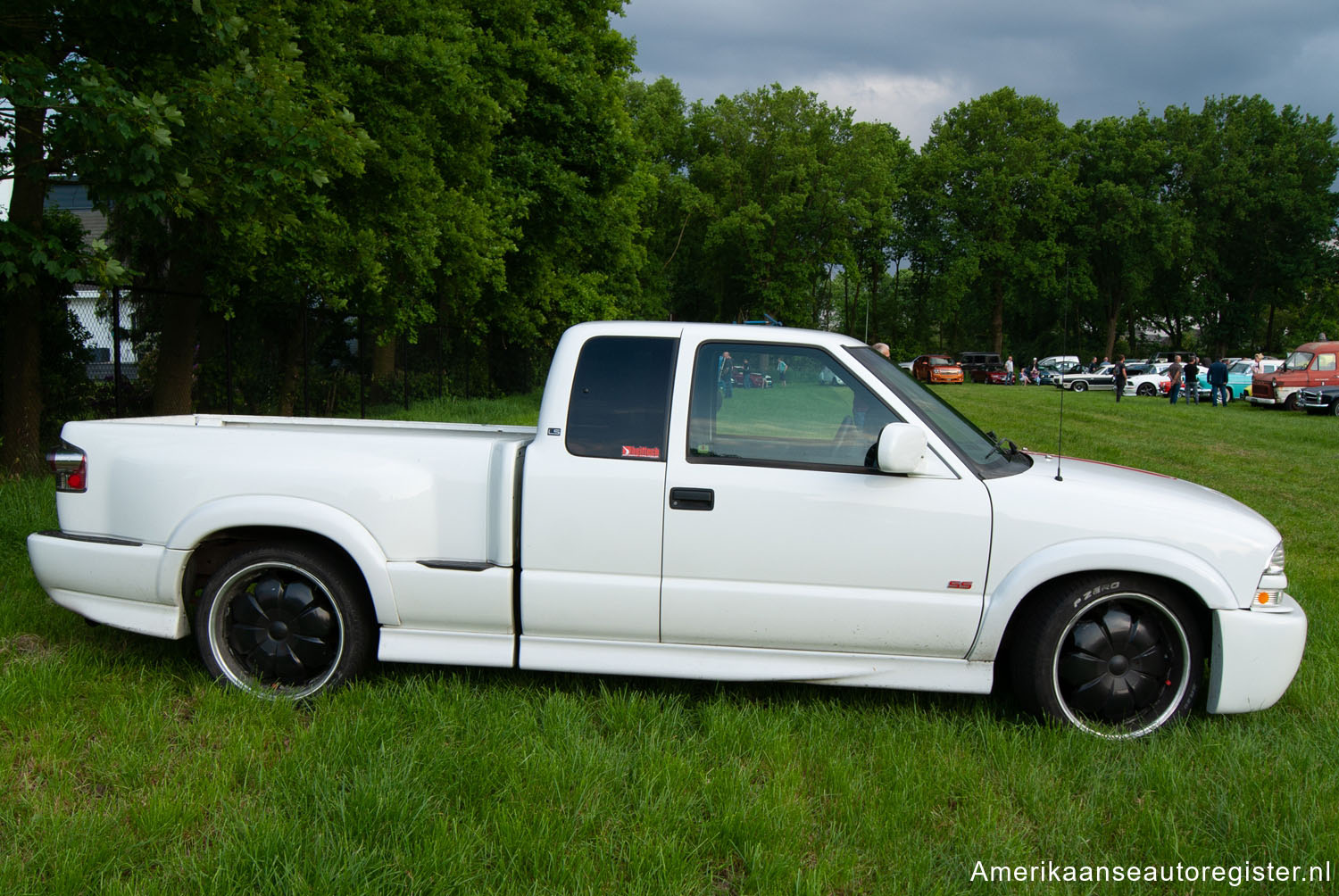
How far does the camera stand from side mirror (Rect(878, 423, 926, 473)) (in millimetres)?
3891

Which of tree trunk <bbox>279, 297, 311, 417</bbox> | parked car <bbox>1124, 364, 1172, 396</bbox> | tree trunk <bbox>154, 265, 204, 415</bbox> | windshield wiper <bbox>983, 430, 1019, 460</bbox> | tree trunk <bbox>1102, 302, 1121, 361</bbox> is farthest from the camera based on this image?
tree trunk <bbox>1102, 302, 1121, 361</bbox>

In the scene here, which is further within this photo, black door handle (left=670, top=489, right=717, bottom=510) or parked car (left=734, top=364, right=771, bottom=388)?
parked car (left=734, top=364, right=771, bottom=388)

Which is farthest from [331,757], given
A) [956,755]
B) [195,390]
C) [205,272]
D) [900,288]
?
[900,288]

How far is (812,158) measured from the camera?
5772 cm

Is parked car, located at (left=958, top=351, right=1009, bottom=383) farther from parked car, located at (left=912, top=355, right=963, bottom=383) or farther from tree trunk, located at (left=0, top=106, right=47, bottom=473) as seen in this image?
tree trunk, located at (left=0, top=106, right=47, bottom=473)

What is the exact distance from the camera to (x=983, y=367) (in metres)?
57.1

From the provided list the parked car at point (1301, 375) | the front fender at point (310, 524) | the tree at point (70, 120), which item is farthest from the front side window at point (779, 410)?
the parked car at point (1301, 375)

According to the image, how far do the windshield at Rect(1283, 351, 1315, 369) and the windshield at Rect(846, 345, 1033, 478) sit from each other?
101ft

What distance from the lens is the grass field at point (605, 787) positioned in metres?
2.99

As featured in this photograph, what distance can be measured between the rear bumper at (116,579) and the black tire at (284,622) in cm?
18

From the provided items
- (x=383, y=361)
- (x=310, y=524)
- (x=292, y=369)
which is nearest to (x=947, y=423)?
(x=310, y=524)

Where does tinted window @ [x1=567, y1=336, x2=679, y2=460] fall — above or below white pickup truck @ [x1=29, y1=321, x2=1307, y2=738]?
above

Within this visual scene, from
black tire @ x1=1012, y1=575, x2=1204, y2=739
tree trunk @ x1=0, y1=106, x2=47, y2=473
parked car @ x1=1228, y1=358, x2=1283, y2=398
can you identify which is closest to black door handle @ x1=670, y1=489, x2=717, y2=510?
black tire @ x1=1012, y1=575, x2=1204, y2=739

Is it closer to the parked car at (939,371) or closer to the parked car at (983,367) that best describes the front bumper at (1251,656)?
the parked car at (939,371)
